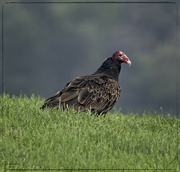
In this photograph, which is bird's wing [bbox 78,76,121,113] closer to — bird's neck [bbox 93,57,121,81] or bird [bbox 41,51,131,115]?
bird [bbox 41,51,131,115]

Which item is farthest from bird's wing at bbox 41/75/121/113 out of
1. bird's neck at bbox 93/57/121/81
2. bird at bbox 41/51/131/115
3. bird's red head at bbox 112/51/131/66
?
bird's red head at bbox 112/51/131/66

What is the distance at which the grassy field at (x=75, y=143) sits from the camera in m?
4.38

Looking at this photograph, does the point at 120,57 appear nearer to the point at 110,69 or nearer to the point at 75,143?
the point at 110,69

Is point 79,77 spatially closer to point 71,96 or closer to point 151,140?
point 71,96

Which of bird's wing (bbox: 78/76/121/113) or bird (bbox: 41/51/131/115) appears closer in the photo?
Result: bird (bbox: 41/51/131/115)

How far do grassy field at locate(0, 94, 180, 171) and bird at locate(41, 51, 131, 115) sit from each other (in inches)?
13.9

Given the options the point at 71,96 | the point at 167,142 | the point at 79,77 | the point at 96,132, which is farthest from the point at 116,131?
the point at 79,77

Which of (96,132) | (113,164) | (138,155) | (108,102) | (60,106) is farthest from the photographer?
(108,102)

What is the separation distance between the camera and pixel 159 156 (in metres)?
4.87

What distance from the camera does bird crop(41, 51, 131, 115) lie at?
259 inches

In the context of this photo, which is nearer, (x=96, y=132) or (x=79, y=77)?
(x=96, y=132)

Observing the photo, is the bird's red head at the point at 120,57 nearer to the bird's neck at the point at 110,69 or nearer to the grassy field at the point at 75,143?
the bird's neck at the point at 110,69

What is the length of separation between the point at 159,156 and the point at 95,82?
8.18 ft

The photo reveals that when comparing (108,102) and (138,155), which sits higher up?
(108,102)
